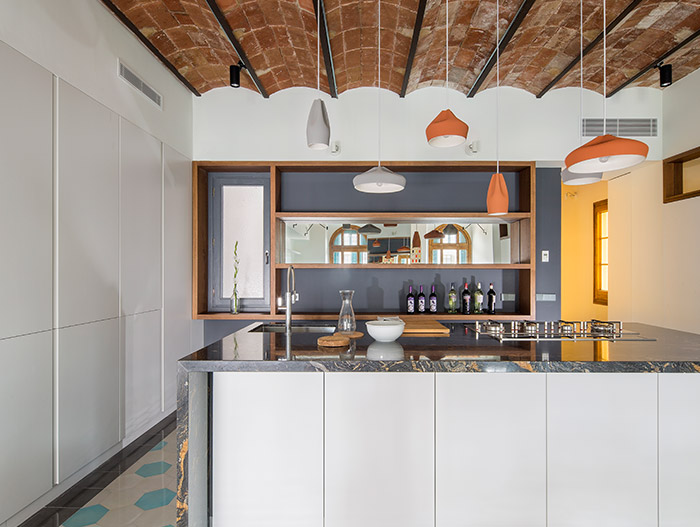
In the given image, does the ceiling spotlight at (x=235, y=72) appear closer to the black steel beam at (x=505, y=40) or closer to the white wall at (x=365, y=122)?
the white wall at (x=365, y=122)

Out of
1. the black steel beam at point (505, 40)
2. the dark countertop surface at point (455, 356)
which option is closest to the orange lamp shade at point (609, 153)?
the dark countertop surface at point (455, 356)

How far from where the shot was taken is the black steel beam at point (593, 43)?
8.54 feet

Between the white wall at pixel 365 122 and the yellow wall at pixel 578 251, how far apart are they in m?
2.46

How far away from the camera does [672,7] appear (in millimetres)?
2674

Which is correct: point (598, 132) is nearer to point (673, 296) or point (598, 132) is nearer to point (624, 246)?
point (624, 246)

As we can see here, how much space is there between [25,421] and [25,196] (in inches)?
42.5

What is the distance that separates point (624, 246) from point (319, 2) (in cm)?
398

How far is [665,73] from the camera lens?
132 inches

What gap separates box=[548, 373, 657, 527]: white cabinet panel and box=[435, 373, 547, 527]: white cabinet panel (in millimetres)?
55

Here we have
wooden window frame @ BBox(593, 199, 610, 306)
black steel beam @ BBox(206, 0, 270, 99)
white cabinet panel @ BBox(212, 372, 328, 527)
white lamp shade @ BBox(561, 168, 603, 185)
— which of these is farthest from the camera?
wooden window frame @ BBox(593, 199, 610, 306)

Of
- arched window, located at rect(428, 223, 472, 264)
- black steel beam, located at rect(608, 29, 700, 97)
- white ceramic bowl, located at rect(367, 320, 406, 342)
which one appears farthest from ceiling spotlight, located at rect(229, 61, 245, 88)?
black steel beam, located at rect(608, 29, 700, 97)

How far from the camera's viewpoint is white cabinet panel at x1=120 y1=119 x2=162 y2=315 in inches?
113

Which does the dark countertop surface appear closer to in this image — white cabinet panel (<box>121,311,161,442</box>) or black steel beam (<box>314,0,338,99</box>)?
white cabinet panel (<box>121,311,161,442</box>)

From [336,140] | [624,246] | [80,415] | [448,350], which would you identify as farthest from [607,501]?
[624,246]
